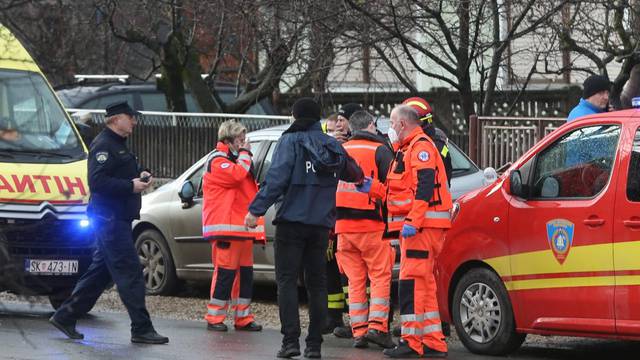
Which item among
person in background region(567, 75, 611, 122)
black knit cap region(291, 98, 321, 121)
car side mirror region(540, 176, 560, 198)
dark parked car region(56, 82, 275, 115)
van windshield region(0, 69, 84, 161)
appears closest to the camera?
car side mirror region(540, 176, 560, 198)

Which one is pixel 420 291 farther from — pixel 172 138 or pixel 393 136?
pixel 172 138

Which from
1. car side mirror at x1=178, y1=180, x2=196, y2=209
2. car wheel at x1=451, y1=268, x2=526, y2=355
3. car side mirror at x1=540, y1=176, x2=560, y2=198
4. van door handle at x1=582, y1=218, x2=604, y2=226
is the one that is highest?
car side mirror at x1=540, y1=176, x2=560, y2=198

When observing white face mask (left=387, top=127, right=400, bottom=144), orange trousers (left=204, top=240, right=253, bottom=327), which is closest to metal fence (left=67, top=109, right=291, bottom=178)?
orange trousers (left=204, top=240, right=253, bottom=327)

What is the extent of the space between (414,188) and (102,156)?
2.36m

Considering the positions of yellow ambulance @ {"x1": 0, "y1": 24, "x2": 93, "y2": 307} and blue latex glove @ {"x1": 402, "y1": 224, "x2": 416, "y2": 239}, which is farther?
yellow ambulance @ {"x1": 0, "y1": 24, "x2": 93, "y2": 307}

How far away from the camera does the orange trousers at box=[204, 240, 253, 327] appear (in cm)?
1108

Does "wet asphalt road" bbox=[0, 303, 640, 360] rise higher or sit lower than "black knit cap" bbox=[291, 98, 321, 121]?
lower

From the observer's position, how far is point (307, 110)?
9.56 meters

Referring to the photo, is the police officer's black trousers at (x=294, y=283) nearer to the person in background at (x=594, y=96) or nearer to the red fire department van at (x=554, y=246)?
the red fire department van at (x=554, y=246)

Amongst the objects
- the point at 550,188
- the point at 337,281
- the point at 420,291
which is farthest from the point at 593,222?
the point at 337,281

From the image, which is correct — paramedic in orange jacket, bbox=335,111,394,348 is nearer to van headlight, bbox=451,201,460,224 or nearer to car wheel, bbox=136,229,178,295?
van headlight, bbox=451,201,460,224

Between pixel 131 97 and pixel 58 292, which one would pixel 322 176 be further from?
pixel 131 97

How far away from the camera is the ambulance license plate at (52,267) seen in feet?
36.3

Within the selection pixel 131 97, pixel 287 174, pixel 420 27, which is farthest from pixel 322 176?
pixel 131 97
